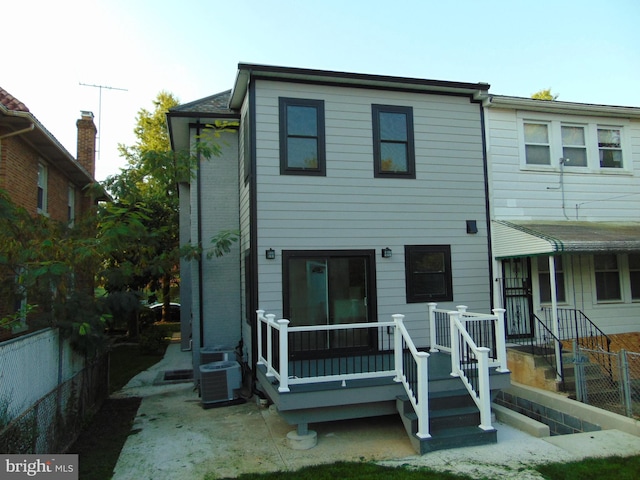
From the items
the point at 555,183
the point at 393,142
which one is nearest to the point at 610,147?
the point at 555,183

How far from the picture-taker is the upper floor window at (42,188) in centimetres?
1201

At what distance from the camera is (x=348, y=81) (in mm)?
8242

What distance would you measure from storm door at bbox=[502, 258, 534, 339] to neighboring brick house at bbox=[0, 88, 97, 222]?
8.11 meters

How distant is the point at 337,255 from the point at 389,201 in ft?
4.82

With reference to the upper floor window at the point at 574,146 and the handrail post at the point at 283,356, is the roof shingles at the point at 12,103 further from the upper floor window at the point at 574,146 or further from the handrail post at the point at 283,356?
the upper floor window at the point at 574,146

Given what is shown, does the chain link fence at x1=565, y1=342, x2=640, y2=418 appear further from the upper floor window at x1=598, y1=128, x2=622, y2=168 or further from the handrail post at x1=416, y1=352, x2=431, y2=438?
the upper floor window at x1=598, y1=128, x2=622, y2=168

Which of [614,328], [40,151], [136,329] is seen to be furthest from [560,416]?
[136,329]

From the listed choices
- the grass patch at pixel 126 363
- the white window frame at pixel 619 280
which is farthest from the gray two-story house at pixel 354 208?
the grass patch at pixel 126 363

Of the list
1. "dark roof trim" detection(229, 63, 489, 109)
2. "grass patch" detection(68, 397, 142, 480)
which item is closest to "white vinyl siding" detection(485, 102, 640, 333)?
"dark roof trim" detection(229, 63, 489, 109)

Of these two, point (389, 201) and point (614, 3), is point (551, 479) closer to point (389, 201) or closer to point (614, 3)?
point (389, 201)

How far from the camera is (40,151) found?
38.1 feet

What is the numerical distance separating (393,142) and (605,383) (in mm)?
5471

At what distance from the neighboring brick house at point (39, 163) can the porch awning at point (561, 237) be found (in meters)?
7.72

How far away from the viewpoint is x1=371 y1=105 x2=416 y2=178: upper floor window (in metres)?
8.44
